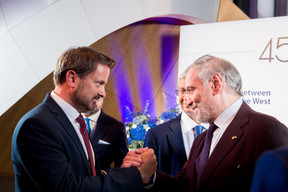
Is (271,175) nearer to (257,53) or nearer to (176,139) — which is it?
(176,139)

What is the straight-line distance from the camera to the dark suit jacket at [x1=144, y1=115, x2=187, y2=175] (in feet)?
10.6

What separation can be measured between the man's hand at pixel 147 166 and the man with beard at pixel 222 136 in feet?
0.43

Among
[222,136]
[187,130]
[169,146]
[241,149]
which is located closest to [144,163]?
[222,136]

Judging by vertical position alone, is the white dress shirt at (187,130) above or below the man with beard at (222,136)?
below

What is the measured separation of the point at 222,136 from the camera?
85.1 inches

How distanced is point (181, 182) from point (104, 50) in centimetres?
430

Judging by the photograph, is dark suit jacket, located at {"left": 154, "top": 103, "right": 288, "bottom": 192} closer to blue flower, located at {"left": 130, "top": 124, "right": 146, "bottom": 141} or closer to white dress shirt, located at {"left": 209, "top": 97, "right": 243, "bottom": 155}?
white dress shirt, located at {"left": 209, "top": 97, "right": 243, "bottom": 155}

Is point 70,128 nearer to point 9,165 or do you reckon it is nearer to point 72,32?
point 72,32

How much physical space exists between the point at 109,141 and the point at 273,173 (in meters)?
2.86

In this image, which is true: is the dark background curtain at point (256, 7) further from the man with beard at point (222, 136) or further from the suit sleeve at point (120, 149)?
the man with beard at point (222, 136)

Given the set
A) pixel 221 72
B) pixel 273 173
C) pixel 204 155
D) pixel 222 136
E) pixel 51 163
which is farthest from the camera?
pixel 221 72

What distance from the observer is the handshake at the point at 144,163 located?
7.44ft

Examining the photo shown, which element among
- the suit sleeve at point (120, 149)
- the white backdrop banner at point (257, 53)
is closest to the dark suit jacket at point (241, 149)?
the suit sleeve at point (120, 149)

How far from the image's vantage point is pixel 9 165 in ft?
19.7
